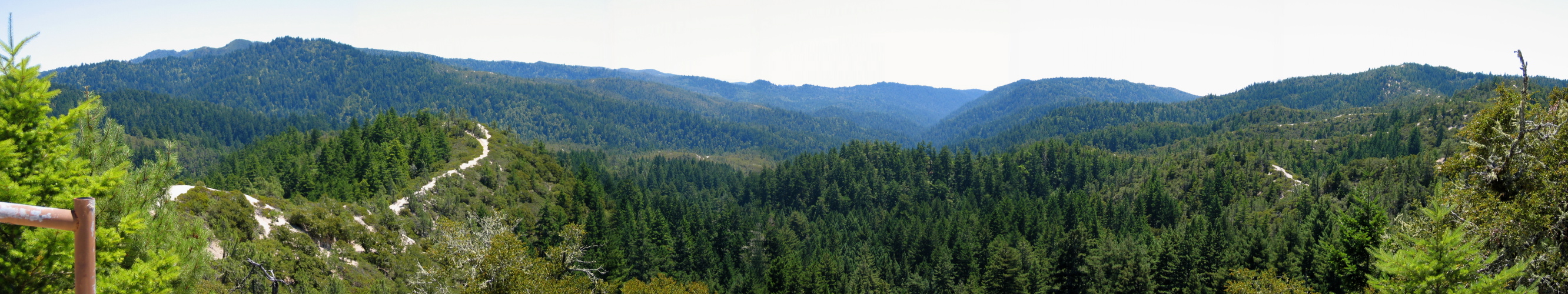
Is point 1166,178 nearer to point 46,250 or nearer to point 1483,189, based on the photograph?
point 1483,189

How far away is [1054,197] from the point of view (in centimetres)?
13188

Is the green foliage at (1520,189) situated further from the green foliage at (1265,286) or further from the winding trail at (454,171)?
the winding trail at (454,171)

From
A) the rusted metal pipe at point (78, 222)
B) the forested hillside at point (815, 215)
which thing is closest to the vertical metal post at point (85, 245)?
the rusted metal pipe at point (78, 222)

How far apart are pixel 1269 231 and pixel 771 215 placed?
80694 millimetres

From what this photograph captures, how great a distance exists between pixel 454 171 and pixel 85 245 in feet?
329

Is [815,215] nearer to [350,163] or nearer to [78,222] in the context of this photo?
[350,163]

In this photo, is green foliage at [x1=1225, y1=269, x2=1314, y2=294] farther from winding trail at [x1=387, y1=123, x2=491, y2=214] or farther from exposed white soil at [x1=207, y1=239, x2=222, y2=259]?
winding trail at [x1=387, y1=123, x2=491, y2=214]

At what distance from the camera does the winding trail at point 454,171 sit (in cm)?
8151

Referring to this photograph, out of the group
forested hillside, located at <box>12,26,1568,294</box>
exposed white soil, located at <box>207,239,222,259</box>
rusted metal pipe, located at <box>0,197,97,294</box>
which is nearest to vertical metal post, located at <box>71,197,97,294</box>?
rusted metal pipe, located at <box>0,197,97,294</box>

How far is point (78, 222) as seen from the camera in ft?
21.8

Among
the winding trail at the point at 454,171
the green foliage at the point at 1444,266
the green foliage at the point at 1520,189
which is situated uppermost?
the green foliage at the point at 1520,189

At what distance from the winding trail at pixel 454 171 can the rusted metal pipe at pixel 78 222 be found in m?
73.7

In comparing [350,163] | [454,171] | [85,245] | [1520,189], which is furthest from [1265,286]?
[350,163]

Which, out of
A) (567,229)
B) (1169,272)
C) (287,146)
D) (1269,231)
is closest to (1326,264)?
(1169,272)
